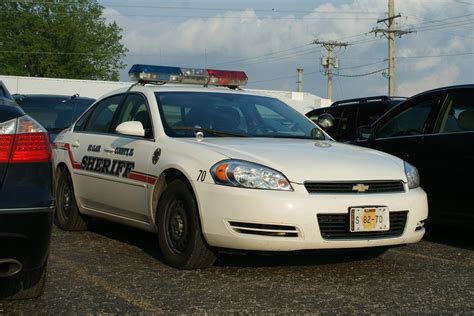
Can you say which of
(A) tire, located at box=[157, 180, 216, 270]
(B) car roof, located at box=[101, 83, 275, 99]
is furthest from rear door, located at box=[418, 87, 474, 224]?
(A) tire, located at box=[157, 180, 216, 270]

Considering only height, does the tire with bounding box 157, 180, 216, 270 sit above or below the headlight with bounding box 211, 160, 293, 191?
below

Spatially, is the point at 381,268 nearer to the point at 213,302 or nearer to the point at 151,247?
the point at 213,302

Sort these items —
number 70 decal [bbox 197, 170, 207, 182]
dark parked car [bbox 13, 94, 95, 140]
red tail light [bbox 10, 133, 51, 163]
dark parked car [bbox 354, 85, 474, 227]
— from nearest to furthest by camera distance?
1. red tail light [bbox 10, 133, 51, 163]
2. number 70 decal [bbox 197, 170, 207, 182]
3. dark parked car [bbox 354, 85, 474, 227]
4. dark parked car [bbox 13, 94, 95, 140]

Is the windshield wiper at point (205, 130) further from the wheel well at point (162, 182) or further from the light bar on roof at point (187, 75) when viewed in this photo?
the light bar on roof at point (187, 75)

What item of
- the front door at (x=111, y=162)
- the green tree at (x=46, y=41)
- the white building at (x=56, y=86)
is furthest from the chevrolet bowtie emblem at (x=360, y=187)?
the green tree at (x=46, y=41)

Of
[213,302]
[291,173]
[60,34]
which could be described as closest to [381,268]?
[291,173]

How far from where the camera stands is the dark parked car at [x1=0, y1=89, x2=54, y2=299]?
3523 mm

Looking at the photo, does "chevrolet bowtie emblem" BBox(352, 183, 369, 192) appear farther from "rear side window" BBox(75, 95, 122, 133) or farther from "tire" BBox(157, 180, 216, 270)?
"rear side window" BBox(75, 95, 122, 133)

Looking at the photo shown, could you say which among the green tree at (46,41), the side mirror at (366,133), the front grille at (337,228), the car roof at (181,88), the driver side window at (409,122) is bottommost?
the front grille at (337,228)

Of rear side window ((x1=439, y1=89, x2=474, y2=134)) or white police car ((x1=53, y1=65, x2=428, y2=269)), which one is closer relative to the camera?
white police car ((x1=53, y1=65, x2=428, y2=269))

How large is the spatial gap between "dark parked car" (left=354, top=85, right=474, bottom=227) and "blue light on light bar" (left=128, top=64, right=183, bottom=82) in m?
2.22

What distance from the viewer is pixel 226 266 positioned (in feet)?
17.3

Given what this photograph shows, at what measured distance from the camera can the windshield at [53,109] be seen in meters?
10.3

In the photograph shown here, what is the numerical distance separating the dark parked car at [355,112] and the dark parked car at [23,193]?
23.4 ft
